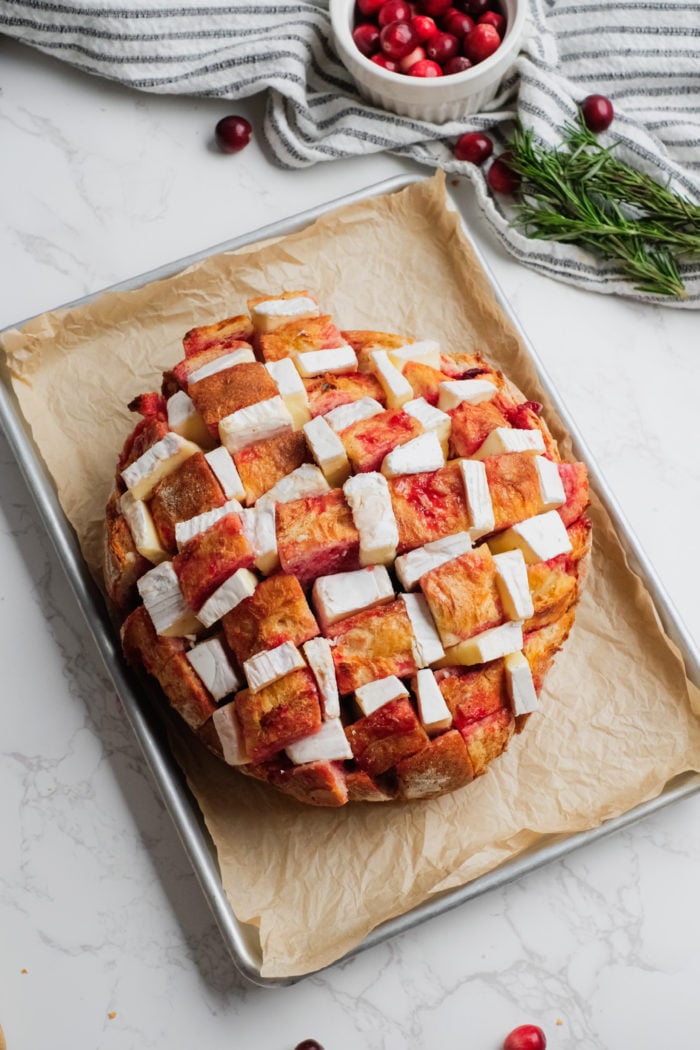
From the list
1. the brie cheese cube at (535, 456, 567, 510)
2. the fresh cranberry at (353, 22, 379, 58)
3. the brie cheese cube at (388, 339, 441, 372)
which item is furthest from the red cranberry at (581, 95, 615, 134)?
the brie cheese cube at (535, 456, 567, 510)

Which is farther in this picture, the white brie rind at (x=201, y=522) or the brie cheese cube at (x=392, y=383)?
the brie cheese cube at (x=392, y=383)

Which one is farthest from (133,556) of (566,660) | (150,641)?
(566,660)

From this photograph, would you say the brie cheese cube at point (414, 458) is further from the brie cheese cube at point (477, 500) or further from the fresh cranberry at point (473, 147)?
the fresh cranberry at point (473, 147)

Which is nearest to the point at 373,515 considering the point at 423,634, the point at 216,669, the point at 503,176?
the point at 423,634

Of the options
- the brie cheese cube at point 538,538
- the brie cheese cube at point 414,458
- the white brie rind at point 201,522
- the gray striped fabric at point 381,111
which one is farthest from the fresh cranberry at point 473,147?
the white brie rind at point 201,522

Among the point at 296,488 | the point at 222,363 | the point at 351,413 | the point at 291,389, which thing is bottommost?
the point at 296,488

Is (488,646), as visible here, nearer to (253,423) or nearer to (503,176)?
(253,423)

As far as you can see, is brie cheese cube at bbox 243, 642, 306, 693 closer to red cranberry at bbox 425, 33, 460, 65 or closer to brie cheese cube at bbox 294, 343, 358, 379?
brie cheese cube at bbox 294, 343, 358, 379
